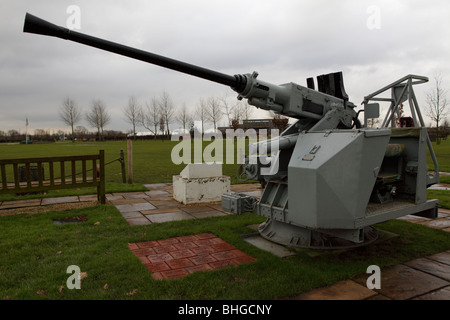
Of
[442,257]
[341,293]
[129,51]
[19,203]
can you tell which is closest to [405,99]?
[442,257]

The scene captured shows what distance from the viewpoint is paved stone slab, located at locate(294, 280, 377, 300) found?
3.04m

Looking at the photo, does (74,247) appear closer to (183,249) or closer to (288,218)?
(183,249)

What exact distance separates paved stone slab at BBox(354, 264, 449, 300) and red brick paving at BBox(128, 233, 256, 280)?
4.60ft

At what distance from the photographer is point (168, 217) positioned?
6082 mm

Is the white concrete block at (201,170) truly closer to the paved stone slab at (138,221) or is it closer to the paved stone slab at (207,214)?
the paved stone slab at (207,214)

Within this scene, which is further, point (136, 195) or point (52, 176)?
point (136, 195)

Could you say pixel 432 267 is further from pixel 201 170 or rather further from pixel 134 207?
pixel 134 207

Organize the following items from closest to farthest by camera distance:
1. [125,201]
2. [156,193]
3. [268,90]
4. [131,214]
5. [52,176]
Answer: [268,90] < [131,214] < [52,176] < [125,201] < [156,193]

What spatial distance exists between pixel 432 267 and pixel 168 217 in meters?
4.05

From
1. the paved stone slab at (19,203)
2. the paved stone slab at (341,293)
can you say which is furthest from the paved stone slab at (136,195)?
the paved stone slab at (341,293)

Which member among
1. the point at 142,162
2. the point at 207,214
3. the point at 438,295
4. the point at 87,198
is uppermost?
the point at 142,162

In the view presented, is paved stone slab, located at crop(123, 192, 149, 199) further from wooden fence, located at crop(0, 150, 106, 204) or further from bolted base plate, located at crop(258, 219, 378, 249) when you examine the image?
bolted base plate, located at crop(258, 219, 378, 249)

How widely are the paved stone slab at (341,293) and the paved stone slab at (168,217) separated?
3.25 metres

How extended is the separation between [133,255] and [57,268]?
806 mm
